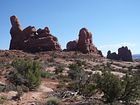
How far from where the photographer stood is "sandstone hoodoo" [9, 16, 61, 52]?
247 ft

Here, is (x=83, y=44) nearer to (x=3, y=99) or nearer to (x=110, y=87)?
(x=110, y=87)

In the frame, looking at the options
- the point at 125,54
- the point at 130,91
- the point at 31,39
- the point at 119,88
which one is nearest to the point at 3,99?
the point at 119,88

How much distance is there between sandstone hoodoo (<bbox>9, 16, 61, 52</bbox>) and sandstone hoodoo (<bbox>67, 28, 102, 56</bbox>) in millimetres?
4802

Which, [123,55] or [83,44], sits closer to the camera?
[83,44]

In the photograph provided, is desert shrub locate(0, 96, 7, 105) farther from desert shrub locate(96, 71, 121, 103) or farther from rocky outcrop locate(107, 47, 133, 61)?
rocky outcrop locate(107, 47, 133, 61)

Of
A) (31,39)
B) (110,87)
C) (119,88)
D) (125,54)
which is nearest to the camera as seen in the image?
(119,88)

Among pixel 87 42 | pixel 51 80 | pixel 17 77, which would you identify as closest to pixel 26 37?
pixel 87 42

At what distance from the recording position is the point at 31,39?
76.6 meters

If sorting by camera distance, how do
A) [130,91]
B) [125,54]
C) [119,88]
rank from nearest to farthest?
1. [119,88]
2. [130,91]
3. [125,54]

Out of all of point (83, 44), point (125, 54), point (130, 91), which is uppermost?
point (83, 44)

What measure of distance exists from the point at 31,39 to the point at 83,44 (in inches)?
485

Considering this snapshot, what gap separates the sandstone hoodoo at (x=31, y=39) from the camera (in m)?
75.2

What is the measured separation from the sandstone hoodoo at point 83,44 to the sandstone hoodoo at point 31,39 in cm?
480

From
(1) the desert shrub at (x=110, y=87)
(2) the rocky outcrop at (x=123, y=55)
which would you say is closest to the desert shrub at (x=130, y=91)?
(1) the desert shrub at (x=110, y=87)
